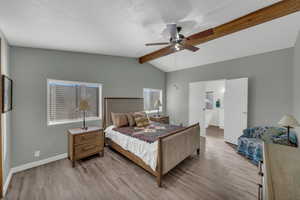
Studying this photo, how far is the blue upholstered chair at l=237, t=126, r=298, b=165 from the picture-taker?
9.31 ft

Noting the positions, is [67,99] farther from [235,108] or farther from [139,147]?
[235,108]

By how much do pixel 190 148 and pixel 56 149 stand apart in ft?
10.5

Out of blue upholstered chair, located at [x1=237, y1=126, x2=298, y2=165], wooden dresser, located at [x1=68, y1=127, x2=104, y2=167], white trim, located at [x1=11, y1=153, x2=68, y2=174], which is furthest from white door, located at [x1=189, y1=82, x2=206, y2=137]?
white trim, located at [x1=11, y1=153, x2=68, y2=174]

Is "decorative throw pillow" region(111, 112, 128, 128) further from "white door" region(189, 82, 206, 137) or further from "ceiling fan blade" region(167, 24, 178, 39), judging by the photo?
"white door" region(189, 82, 206, 137)

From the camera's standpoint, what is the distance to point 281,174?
0.85 m

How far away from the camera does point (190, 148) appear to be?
3.02m

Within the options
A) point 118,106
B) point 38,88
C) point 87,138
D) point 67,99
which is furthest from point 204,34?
point 38,88

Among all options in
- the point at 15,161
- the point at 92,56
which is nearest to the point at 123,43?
the point at 92,56

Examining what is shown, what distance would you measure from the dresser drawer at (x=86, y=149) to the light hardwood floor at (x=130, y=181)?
0.20 meters

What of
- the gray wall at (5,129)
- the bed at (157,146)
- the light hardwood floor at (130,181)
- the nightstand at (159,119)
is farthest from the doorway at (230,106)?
the gray wall at (5,129)

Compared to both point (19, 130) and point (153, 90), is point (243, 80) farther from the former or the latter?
point (19, 130)

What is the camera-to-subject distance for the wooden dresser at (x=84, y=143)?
9.20 ft

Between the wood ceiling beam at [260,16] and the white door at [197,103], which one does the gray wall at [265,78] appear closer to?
the white door at [197,103]

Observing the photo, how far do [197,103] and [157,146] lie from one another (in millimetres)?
3448
